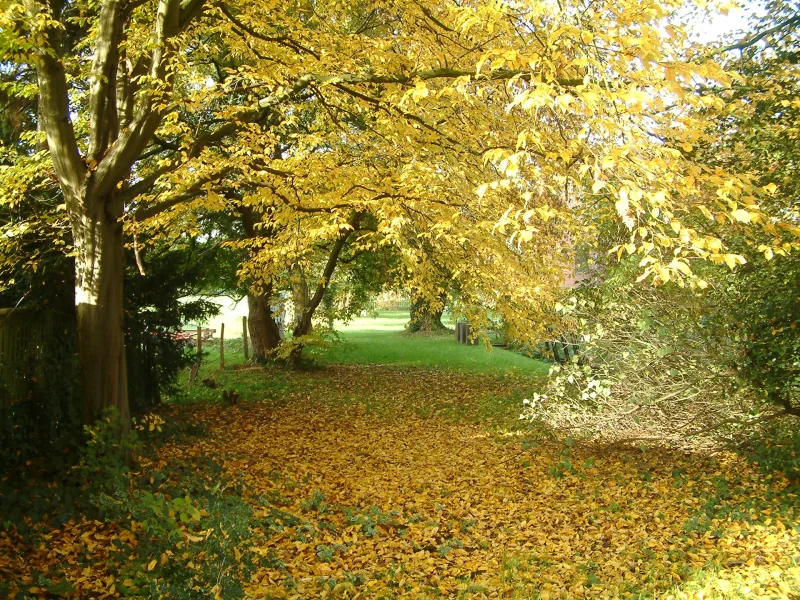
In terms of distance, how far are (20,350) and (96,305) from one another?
1.00m

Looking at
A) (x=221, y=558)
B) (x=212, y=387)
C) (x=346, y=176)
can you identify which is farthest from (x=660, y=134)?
(x=212, y=387)

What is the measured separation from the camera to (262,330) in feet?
53.2

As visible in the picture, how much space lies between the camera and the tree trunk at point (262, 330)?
51.8 feet

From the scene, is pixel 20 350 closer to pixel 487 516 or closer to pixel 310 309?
pixel 487 516

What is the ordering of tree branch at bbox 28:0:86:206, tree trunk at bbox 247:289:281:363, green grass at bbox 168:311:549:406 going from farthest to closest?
1. tree trunk at bbox 247:289:281:363
2. green grass at bbox 168:311:549:406
3. tree branch at bbox 28:0:86:206

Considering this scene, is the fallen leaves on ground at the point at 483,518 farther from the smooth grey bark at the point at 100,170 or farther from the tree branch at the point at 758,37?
the tree branch at the point at 758,37

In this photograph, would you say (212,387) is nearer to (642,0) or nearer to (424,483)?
(424,483)

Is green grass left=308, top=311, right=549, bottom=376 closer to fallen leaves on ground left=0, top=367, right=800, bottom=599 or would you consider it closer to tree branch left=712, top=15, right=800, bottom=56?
fallen leaves on ground left=0, top=367, right=800, bottom=599

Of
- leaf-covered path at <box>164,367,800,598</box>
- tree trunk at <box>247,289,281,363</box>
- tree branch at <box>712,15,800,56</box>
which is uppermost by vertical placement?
tree branch at <box>712,15,800,56</box>

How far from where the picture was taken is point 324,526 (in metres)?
5.85

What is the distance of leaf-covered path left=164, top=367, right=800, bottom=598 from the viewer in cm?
472

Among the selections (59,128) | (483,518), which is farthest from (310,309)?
(483,518)

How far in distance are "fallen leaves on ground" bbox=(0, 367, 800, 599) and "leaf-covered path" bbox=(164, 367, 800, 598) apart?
20 millimetres

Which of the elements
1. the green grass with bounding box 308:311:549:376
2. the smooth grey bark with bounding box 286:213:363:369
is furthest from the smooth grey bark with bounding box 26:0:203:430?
the green grass with bounding box 308:311:549:376
